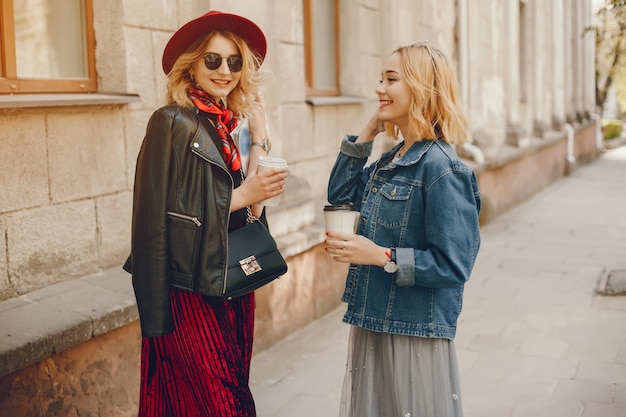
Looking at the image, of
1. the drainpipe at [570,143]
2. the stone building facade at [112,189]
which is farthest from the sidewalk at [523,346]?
the drainpipe at [570,143]

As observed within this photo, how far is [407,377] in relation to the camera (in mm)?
2996

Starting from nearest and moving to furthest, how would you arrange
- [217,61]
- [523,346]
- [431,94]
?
1. [431,94]
2. [217,61]
3. [523,346]

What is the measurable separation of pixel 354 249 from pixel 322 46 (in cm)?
548

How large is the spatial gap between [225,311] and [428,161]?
915 mm

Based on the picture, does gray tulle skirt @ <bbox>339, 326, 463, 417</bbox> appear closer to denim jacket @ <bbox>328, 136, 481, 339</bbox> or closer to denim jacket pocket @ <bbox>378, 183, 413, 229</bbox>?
denim jacket @ <bbox>328, 136, 481, 339</bbox>

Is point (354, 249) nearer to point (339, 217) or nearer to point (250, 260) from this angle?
point (339, 217)

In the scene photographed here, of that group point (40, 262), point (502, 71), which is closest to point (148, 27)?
point (40, 262)

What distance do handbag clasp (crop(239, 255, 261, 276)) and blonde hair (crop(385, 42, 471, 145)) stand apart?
2.38 ft

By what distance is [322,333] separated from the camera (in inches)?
252

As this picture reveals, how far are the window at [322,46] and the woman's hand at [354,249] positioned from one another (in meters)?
4.91

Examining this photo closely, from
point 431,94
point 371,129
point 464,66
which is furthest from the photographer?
point 464,66

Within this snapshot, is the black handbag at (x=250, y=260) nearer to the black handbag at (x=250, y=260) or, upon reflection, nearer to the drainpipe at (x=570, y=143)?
the black handbag at (x=250, y=260)

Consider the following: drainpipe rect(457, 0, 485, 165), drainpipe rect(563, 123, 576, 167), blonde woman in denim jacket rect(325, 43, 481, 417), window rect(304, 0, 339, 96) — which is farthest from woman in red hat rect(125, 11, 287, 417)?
drainpipe rect(563, 123, 576, 167)

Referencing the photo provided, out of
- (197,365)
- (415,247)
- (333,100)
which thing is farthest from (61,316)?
(333,100)
